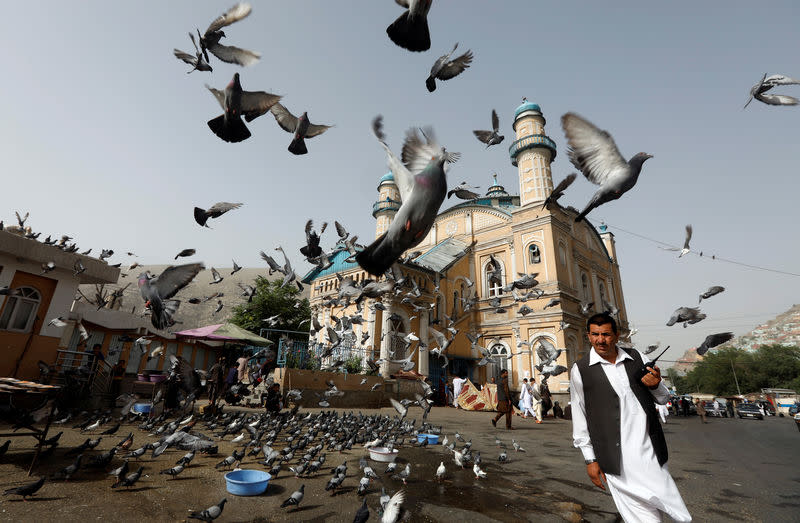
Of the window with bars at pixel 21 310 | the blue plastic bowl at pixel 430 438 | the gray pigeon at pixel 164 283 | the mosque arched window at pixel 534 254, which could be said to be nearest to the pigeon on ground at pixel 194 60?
the gray pigeon at pixel 164 283

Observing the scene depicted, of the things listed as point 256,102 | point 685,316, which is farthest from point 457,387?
point 256,102

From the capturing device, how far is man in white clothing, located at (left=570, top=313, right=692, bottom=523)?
2.52 metres

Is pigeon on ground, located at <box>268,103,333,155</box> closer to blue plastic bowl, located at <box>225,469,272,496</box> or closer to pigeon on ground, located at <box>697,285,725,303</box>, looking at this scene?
blue plastic bowl, located at <box>225,469,272,496</box>

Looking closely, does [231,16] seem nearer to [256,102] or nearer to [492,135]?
[256,102]

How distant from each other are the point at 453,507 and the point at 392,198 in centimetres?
2435

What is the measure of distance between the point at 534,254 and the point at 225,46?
70.4 feet

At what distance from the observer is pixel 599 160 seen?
4051 mm

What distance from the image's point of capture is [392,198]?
89.0 ft

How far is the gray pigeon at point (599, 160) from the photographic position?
3836 millimetres

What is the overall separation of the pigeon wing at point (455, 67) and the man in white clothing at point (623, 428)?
3687 millimetres

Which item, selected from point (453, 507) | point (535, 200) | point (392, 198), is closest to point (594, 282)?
point (535, 200)

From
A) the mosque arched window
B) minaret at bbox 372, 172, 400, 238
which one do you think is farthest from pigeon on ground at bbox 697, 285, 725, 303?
minaret at bbox 372, 172, 400, 238

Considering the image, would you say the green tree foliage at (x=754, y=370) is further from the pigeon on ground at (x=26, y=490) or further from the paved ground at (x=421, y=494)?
the pigeon on ground at (x=26, y=490)

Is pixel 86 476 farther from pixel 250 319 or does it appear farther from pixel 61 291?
pixel 250 319
